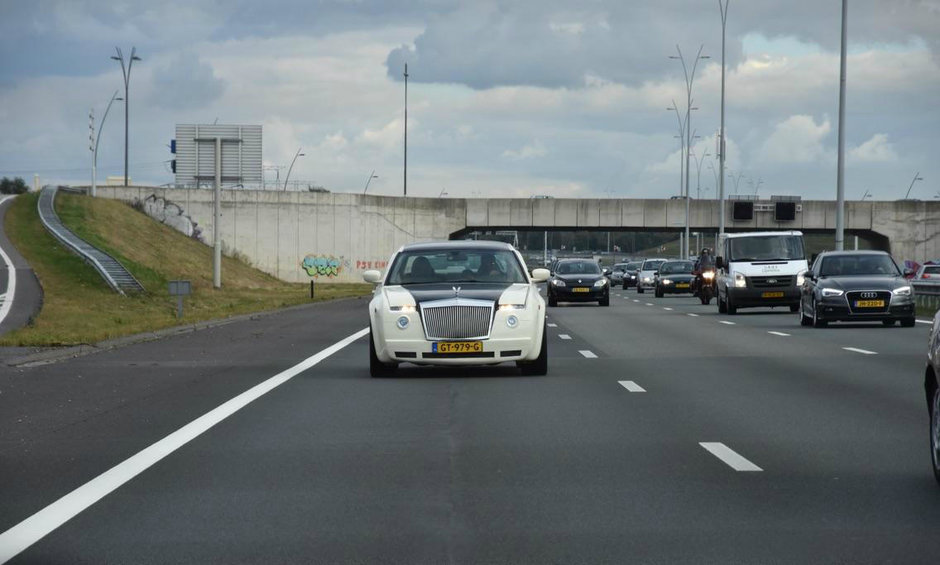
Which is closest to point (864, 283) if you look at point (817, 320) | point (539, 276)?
point (817, 320)

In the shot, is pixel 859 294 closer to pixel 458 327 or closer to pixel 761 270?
pixel 761 270

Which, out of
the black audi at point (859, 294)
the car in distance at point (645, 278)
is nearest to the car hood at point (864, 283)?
the black audi at point (859, 294)

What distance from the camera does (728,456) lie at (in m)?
9.63

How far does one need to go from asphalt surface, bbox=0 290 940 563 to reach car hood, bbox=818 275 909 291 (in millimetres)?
9850

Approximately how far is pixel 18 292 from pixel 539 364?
35522mm

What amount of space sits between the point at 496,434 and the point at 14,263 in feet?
170

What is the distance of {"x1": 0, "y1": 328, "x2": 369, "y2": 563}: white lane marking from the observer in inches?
269

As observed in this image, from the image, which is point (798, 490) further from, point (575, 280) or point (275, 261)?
point (275, 261)

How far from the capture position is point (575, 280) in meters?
44.2

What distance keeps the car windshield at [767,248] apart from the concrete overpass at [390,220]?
169 feet

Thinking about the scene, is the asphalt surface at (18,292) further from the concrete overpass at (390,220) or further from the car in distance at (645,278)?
the car in distance at (645,278)

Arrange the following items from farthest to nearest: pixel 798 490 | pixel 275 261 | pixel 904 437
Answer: pixel 275 261 < pixel 904 437 < pixel 798 490

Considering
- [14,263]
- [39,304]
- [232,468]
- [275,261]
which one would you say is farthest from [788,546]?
[275,261]

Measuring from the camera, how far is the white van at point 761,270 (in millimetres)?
36656
